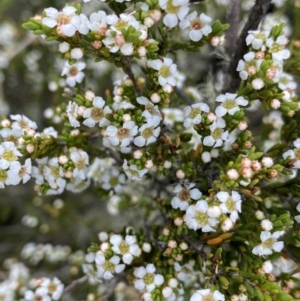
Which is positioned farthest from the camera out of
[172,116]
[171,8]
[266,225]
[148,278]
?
[172,116]

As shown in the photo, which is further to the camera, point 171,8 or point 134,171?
point 134,171

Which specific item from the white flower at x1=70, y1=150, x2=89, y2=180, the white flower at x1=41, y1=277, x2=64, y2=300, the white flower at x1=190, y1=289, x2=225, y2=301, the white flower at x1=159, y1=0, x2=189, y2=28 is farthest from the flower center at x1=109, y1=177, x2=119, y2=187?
the white flower at x1=159, y1=0, x2=189, y2=28

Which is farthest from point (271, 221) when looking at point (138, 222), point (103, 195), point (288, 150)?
point (138, 222)

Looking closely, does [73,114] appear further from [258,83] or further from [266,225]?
[266,225]

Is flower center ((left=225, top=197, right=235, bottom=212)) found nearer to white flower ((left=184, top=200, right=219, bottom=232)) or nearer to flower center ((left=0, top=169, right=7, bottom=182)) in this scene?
white flower ((left=184, top=200, right=219, bottom=232))

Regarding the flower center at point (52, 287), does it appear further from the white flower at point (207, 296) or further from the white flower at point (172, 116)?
the white flower at point (172, 116)

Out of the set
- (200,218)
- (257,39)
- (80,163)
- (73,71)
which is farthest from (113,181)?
(257,39)
